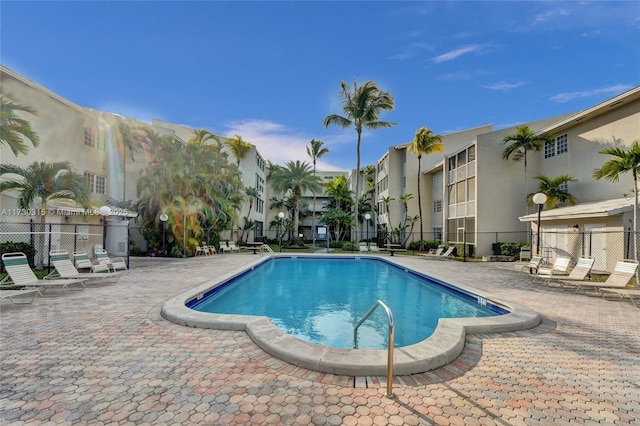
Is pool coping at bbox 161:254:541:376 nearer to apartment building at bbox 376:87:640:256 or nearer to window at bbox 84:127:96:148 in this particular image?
apartment building at bbox 376:87:640:256

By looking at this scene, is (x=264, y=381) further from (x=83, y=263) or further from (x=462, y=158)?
(x=462, y=158)

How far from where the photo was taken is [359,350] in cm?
423

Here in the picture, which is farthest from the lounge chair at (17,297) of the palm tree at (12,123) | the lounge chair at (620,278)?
the lounge chair at (620,278)

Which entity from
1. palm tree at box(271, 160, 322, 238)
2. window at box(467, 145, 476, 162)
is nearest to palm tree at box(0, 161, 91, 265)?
palm tree at box(271, 160, 322, 238)

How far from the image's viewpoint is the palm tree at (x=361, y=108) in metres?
26.2

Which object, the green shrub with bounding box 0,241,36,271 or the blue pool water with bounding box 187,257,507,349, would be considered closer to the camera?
the blue pool water with bounding box 187,257,507,349

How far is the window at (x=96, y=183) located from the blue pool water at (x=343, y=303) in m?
12.0

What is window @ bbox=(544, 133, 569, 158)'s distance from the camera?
59.1ft

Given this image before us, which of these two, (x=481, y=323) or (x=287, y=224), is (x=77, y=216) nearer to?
(x=481, y=323)

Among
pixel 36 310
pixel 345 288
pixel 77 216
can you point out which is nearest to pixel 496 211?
pixel 345 288

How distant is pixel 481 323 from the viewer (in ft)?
18.4

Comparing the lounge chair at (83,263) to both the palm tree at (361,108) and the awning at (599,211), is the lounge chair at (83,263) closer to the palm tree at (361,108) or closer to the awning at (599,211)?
the palm tree at (361,108)

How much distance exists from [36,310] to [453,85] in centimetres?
1867

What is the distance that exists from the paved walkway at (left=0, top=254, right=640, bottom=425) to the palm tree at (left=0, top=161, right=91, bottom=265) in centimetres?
768
